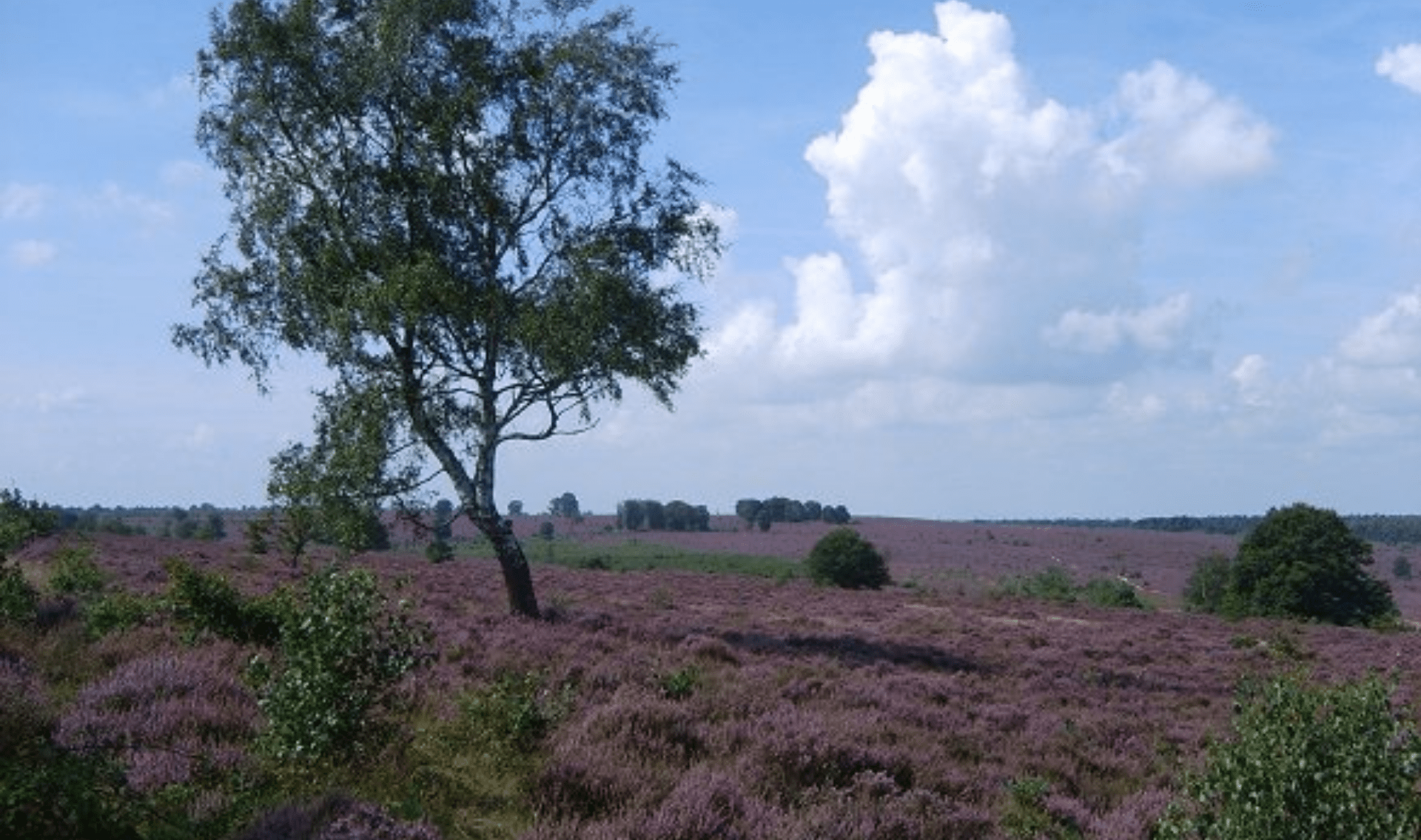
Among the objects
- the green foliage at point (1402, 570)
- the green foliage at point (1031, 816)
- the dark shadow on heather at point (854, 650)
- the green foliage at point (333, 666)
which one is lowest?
the green foliage at point (1402, 570)

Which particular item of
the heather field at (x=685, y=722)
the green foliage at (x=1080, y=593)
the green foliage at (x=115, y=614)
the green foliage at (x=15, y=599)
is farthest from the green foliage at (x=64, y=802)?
the green foliage at (x=1080, y=593)

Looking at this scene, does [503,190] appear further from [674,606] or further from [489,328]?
[674,606]

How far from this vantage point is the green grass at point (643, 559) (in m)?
68.2

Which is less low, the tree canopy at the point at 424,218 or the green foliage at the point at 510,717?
the tree canopy at the point at 424,218

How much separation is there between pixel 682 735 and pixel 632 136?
54.2 ft

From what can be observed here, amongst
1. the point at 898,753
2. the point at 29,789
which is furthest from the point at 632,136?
the point at 29,789

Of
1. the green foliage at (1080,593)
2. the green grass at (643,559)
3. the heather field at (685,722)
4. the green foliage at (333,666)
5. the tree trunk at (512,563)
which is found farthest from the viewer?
the green grass at (643,559)

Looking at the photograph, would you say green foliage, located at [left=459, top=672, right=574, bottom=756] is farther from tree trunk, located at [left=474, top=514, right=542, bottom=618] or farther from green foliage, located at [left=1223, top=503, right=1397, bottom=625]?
green foliage, located at [left=1223, top=503, right=1397, bottom=625]

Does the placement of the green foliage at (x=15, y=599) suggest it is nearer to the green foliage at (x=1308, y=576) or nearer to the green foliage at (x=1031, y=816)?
the green foliage at (x=1031, y=816)

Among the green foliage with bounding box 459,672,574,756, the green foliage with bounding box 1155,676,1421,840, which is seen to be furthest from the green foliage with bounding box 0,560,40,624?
the green foliage with bounding box 1155,676,1421,840

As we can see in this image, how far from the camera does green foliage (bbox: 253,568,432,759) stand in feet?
29.6

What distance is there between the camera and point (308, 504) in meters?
23.2

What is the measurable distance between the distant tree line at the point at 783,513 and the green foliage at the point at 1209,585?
3183 inches

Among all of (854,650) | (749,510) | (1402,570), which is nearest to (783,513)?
(749,510)
